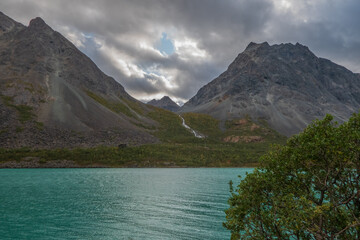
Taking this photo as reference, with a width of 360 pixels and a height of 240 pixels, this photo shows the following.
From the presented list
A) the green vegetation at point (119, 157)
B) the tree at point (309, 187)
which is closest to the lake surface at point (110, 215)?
the tree at point (309, 187)

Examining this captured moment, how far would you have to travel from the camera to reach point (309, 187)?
17.0 metres

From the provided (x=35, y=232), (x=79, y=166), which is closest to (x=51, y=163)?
(x=79, y=166)

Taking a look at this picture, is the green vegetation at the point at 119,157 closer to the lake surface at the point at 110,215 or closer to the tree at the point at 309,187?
the lake surface at the point at 110,215

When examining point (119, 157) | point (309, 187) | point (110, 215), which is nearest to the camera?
point (309, 187)

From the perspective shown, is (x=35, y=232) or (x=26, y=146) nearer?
(x=35, y=232)

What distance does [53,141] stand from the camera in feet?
599

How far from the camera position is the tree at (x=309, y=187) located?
1466 centimetres

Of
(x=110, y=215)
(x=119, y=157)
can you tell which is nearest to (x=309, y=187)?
(x=110, y=215)

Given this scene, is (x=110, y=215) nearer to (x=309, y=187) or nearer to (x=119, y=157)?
(x=309, y=187)

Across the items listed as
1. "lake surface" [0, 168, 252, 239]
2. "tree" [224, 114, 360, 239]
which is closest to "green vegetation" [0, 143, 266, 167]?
"lake surface" [0, 168, 252, 239]

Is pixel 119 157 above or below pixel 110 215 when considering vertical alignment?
above

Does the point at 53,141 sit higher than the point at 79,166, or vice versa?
the point at 53,141

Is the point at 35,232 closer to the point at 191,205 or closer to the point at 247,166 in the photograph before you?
the point at 191,205

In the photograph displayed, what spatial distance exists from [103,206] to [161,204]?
38.4 feet
